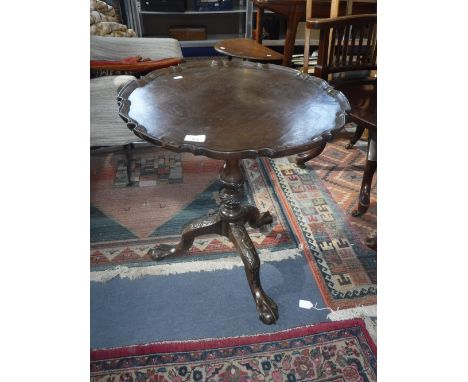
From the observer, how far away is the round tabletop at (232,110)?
42.2 inches

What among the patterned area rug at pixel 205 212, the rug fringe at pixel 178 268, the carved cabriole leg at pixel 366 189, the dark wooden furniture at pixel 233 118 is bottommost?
the rug fringe at pixel 178 268

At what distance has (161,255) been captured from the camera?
1.68 m

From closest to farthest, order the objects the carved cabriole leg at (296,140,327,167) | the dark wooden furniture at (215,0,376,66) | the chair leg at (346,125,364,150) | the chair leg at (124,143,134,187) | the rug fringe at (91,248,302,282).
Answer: the rug fringe at (91,248,302,282), the chair leg at (124,143,134,187), the carved cabriole leg at (296,140,327,167), the chair leg at (346,125,364,150), the dark wooden furniture at (215,0,376,66)

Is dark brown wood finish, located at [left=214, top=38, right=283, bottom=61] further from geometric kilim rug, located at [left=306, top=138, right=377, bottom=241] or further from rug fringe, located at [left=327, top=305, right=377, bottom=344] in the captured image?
rug fringe, located at [left=327, top=305, right=377, bottom=344]

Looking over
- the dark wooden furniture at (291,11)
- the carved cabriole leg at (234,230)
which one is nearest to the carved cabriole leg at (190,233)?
the carved cabriole leg at (234,230)

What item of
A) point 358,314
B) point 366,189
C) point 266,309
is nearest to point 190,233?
point 266,309

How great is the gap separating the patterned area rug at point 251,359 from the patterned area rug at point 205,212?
0.20 meters

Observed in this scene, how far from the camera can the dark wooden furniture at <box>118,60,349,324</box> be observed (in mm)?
1080

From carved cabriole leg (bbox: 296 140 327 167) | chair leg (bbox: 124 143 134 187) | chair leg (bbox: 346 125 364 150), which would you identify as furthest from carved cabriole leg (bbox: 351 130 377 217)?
chair leg (bbox: 124 143 134 187)

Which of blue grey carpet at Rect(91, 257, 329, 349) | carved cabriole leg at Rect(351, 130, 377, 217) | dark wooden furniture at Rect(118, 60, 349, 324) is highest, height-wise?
dark wooden furniture at Rect(118, 60, 349, 324)

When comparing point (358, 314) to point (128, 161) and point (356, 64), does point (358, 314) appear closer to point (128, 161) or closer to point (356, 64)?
point (356, 64)

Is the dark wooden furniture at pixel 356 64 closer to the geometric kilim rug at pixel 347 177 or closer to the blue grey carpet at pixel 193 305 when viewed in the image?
the geometric kilim rug at pixel 347 177

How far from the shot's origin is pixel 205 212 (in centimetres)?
200

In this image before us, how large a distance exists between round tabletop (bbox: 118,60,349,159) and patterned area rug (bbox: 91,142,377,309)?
2.36 ft
